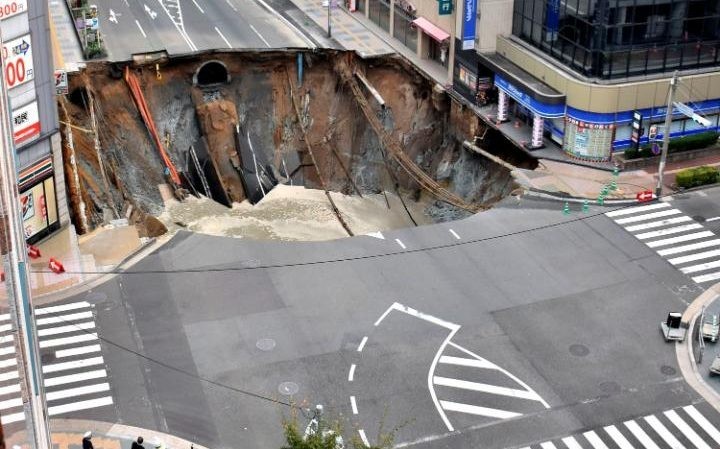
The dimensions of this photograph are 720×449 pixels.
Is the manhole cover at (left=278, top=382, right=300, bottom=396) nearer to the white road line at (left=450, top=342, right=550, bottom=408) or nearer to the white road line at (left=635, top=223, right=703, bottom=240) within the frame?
the white road line at (left=450, top=342, right=550, bottom=408)

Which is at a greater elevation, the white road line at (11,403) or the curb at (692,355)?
the white road line at (11,403)

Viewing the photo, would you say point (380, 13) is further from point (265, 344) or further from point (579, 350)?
point (579, 350)

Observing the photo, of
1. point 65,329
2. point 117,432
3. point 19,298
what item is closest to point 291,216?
point 65,329

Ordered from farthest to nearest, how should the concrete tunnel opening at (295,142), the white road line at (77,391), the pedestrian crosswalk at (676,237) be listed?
the concrete tunnel opening at (295,142), the pedestrian crosswalk at (676,237), the white road line at (77,391)

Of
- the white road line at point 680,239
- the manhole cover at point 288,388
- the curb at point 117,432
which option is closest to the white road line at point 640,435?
the manhole cover at point 288,388

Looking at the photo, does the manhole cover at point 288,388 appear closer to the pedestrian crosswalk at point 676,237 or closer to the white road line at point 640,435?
the white road line at point 640,435

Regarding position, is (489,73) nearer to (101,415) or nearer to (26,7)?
(26,7)

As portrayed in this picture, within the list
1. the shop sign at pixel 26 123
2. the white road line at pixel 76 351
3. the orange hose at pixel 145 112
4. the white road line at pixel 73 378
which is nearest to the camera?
the white road line at pixel 73 378

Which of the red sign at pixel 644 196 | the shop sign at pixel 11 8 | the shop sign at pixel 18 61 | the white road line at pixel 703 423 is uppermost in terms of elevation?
the shop sign at pixel 11 8
